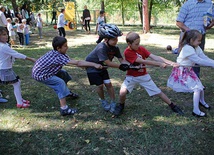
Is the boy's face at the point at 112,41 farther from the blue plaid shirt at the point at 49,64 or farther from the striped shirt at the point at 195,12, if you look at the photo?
the striped shirt at the point at 195,12

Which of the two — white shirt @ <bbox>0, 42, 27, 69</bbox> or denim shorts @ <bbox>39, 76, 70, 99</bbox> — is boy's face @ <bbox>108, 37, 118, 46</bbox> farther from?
white shirt @ <bbox>0, 42, 27, 69</bbox>

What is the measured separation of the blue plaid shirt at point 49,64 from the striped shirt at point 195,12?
242 cm

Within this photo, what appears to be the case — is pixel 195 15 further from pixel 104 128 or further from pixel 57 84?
pixel 57 84

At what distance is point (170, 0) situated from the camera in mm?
24547

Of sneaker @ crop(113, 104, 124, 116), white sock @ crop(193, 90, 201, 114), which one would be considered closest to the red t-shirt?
sneaker @ crop(113, 104, 124, 116)

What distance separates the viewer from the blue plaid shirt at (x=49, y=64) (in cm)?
350

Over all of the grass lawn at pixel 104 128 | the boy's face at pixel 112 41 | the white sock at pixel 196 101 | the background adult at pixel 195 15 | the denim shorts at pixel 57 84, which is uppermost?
the background adult at pixel 195 15

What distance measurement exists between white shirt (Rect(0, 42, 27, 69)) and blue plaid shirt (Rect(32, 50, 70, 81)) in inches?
16.0

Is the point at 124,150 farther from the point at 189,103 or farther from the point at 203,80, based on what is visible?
the point at 203,80

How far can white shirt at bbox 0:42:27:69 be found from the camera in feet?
12.5

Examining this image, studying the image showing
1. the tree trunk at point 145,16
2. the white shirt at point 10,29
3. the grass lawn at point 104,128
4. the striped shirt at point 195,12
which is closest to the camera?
the grass lawn at point 104,128

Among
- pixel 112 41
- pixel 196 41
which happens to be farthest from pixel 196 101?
pixel 112 41

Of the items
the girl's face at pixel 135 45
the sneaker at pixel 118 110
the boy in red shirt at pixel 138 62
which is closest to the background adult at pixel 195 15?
the boy in red shirt at pixel 138 62

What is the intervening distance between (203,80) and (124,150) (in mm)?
3282
